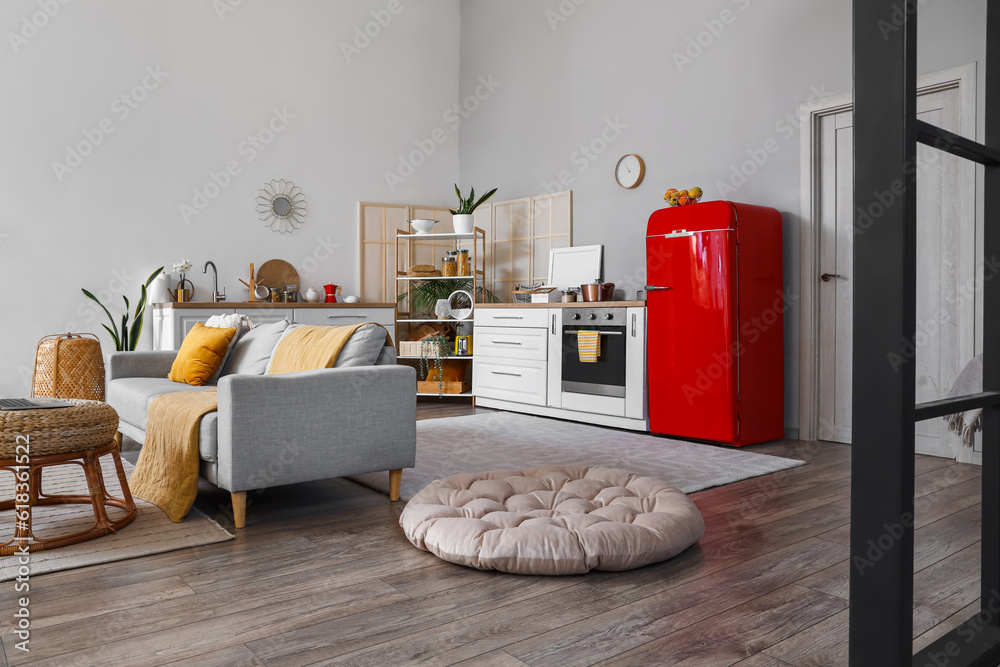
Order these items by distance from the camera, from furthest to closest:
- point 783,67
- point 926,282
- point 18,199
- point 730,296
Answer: point 18,199
point 783,67
point 730,296
point 926,282

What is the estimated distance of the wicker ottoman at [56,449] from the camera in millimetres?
2279

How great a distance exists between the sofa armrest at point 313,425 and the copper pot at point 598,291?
252cm

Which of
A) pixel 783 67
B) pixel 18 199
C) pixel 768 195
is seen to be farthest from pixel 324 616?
pixel 18 199

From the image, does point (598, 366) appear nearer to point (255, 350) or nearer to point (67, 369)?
point (255, 350)

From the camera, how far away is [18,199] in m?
5.44

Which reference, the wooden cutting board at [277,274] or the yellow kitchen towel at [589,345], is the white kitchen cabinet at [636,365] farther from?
the wooden cutting board at [277,274]

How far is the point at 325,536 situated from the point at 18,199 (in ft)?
14.8

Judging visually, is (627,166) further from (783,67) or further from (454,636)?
(454,636)

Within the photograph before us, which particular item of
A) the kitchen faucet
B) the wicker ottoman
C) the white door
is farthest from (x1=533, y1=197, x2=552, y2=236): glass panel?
the wicker ottoman

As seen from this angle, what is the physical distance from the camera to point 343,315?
20.2ft

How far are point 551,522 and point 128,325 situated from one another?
15.8 feet

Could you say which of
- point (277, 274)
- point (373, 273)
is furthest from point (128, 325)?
point (373, 273)

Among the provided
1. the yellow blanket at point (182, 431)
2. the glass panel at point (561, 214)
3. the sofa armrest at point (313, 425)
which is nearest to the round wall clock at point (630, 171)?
the glass panel at point (561, 214)

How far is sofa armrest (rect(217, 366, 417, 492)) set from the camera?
256cm
